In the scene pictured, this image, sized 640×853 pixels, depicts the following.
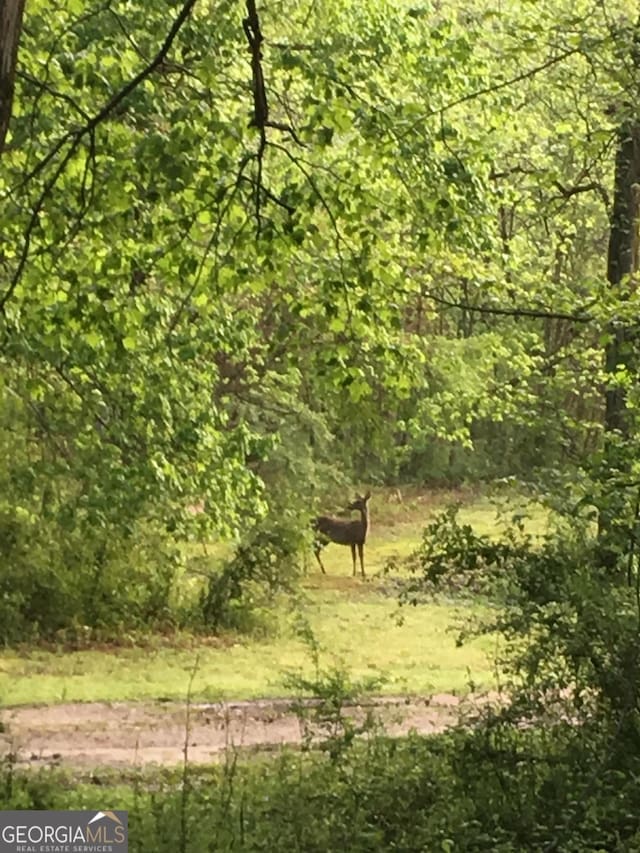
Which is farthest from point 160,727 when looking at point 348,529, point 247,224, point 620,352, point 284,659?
point 348,529

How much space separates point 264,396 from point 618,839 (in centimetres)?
1059

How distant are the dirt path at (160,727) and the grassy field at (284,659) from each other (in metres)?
0.35

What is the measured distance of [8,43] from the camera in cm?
277

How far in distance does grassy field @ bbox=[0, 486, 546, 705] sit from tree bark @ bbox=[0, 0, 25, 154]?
4.48m

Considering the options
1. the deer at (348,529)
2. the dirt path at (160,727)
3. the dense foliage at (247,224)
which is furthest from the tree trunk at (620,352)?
the deer at (348,529)

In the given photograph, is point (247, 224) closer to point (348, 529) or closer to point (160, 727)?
point (160, 727)

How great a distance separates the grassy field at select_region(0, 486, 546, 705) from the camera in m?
9.99

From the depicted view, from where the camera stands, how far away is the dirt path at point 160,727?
7.46 m

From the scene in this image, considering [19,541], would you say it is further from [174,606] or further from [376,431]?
[376,431]

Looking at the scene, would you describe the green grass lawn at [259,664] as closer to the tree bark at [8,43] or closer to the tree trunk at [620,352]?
the tree trunk at [620,352]

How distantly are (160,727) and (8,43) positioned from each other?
21.6 ft

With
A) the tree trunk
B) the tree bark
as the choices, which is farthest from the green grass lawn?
the tree bark

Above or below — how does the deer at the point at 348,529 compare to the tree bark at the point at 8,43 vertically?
below

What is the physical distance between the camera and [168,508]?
8.52m
